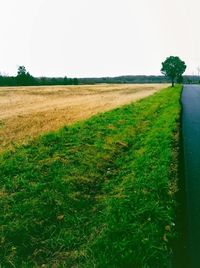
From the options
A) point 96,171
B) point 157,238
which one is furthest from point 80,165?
point 157,238

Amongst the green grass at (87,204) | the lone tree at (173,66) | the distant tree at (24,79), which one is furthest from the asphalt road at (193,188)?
the distant tree at (24,79)

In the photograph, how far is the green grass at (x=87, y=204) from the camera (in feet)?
18.7

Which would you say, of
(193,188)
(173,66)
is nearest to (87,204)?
(193,188)

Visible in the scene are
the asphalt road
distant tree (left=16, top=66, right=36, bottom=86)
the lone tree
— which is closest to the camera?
the asphalt road

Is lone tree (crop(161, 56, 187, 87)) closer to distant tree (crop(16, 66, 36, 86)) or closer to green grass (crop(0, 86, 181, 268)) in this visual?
distant tree (crop(16, 66, 36, 86))

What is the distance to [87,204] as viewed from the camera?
7570 millimetres

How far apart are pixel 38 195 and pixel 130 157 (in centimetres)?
418

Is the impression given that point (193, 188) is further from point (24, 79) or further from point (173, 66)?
point (24, 79)

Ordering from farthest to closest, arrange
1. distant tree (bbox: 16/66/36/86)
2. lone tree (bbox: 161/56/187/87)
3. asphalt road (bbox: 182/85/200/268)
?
distant tree (bbox: 16/66/36/86) → lone tree (bbox: 161/56/187/87) → asphalt road (bbox: 182/85/200/268)

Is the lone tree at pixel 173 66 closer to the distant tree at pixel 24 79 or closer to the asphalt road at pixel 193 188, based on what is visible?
the distant tree at pixel 24 79

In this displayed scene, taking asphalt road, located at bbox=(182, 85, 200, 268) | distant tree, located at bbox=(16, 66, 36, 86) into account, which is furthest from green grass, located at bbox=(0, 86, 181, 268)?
distant tree, located at bbox=(16, 66, 36, 86)

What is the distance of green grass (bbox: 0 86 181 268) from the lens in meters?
5.71

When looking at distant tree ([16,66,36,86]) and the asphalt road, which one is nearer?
the asphalt road

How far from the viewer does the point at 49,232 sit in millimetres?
6426
